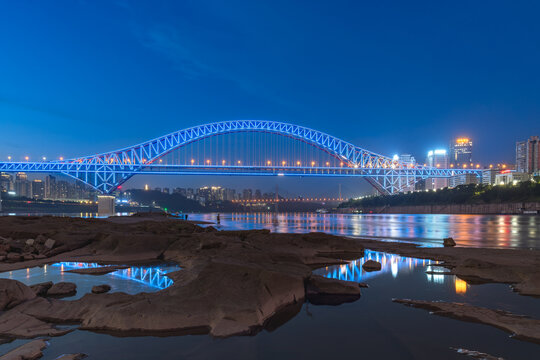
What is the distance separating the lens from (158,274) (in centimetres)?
891

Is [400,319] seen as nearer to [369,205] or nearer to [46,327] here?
[46,327]

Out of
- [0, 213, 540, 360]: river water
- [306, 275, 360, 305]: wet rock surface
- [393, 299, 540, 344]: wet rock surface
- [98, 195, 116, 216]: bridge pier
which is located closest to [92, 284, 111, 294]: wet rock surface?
[0, 213, 540, 360]: river water

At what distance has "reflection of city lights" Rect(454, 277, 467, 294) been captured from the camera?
738 centimetres

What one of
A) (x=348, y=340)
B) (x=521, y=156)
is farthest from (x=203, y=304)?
(x=521, y=156)

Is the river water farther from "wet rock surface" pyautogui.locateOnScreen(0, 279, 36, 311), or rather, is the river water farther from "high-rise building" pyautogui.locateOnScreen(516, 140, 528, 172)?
"high-rise building" pyautogui.locateOnScreen(516, 140, 528, 172)

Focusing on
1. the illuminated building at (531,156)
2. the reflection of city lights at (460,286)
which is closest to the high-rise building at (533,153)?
the illuminated building at (531,156)

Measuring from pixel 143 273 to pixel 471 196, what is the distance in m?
101

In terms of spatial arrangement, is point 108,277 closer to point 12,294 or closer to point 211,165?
point 12,294

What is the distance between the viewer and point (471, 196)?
93812 millimetres

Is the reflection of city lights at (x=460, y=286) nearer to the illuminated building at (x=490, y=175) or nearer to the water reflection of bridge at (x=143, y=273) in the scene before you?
the water reflection of bridge at (x=143, y=273)

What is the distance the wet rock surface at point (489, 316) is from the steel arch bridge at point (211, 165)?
77621 mm

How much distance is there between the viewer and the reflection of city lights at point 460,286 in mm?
7378

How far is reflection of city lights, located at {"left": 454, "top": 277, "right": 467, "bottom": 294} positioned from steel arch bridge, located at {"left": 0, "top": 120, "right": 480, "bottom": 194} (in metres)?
75.9

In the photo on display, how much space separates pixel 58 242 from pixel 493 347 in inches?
498
